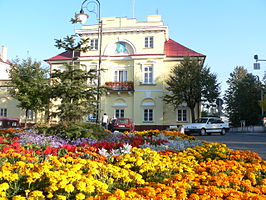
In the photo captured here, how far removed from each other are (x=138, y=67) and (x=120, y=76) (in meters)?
2.71

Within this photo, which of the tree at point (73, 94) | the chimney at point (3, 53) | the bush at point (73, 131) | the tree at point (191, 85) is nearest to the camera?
the bush at point (73, 131)

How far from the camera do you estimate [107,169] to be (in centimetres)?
467

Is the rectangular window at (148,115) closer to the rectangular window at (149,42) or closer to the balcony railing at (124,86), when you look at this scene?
the balcony railing at (124,86)

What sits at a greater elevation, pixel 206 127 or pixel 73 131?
pixel 73 131

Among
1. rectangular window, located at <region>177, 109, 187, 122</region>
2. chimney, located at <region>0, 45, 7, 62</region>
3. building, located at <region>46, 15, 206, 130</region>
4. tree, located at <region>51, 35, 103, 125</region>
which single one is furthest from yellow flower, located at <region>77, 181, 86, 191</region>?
chimney, located at <region>0, 45, 7, 62</region>

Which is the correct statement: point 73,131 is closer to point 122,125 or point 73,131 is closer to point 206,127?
point 122,125

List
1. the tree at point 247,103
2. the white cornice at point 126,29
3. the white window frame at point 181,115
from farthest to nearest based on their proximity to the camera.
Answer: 1. the tree at point 247,103
2. the white cornice at point 126,29
3. the white window frame at point 181,115

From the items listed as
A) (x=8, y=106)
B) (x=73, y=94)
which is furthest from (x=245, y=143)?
(x=8, y=106)

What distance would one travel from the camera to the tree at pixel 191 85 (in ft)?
103

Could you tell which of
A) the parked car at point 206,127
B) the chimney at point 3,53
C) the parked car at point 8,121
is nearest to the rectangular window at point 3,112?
the parked car at point 8,121

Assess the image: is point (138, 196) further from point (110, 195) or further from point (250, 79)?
point (250, 79)

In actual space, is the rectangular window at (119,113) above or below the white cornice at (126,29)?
below

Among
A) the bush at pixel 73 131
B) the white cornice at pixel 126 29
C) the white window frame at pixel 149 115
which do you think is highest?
the white cornice at pixel 126 29

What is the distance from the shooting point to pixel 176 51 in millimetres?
35969
